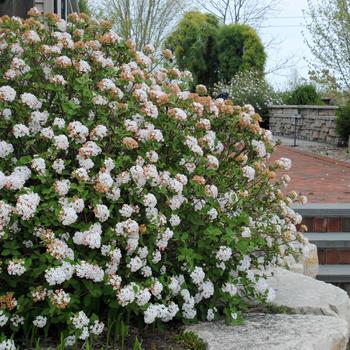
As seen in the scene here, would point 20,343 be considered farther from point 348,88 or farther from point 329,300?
point 348,88

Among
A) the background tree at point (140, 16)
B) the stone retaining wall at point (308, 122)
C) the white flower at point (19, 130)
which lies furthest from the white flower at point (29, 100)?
the background tree at point (140, 16)

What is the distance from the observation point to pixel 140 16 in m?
24.1

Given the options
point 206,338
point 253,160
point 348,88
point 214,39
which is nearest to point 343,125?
point 348,88

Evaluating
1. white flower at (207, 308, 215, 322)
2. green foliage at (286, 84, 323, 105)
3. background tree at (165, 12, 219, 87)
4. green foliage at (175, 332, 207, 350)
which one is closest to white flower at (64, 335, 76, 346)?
green foliage at (175, 332, 207, 350)

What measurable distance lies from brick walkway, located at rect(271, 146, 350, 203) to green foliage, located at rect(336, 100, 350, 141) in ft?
3.55

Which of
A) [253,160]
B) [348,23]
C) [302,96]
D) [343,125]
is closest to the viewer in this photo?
[253,160]

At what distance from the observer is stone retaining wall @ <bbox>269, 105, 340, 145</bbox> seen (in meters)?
15.2

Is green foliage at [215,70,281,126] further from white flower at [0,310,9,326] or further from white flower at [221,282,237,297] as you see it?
white flower at [0,310,9,326]

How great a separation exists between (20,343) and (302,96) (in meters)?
17.9

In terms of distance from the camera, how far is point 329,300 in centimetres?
351

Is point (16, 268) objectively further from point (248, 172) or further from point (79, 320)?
point (248, 172)

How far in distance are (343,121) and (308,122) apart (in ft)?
10.3

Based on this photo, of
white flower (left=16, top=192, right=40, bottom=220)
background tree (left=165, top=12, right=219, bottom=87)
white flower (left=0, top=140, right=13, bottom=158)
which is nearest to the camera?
white flower (left=16, top=192, right=40, bottom=220)

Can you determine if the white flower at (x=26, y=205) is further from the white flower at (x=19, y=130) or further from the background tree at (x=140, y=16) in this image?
the background tree at (x=140, y=16)
